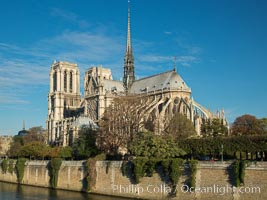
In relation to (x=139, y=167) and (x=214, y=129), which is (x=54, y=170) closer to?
(x=139, y=167)

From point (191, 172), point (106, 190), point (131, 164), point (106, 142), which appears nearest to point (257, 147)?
point (191, 172)

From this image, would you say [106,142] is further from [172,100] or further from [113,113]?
[172,100]

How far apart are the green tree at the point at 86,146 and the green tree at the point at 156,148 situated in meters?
12.4

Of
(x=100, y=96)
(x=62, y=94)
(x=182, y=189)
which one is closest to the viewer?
(x=182, y=189)

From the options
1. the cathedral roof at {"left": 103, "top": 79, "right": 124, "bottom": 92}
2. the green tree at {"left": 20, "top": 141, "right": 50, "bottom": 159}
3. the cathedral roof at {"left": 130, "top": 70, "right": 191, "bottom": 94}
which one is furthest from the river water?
the cathedral roof at {"left": 103, "top": 79, "right": 124, "bottom": 92}

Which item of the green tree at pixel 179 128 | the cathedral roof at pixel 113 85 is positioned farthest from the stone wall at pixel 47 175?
the cathedral roof at pixel 113 85

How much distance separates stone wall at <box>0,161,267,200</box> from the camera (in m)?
30.9

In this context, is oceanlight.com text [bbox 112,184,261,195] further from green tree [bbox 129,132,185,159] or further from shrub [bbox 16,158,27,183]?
shrub [bbox 16,158,27,183]

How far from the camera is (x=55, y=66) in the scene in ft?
319

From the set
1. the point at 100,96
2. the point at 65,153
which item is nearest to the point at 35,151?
the point at 65,153

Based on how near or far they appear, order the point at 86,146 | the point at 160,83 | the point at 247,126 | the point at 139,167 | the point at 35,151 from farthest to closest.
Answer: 1. the point at 160,83
2. the point at 247,126
3. the point at 35,151
4. the point at 86,146
5. the point at 139,167

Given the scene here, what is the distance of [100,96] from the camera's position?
79.1 m

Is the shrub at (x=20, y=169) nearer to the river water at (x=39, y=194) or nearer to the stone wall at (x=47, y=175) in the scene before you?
the stone wall at (x=47, y=175)

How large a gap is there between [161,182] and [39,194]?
49.0ft
